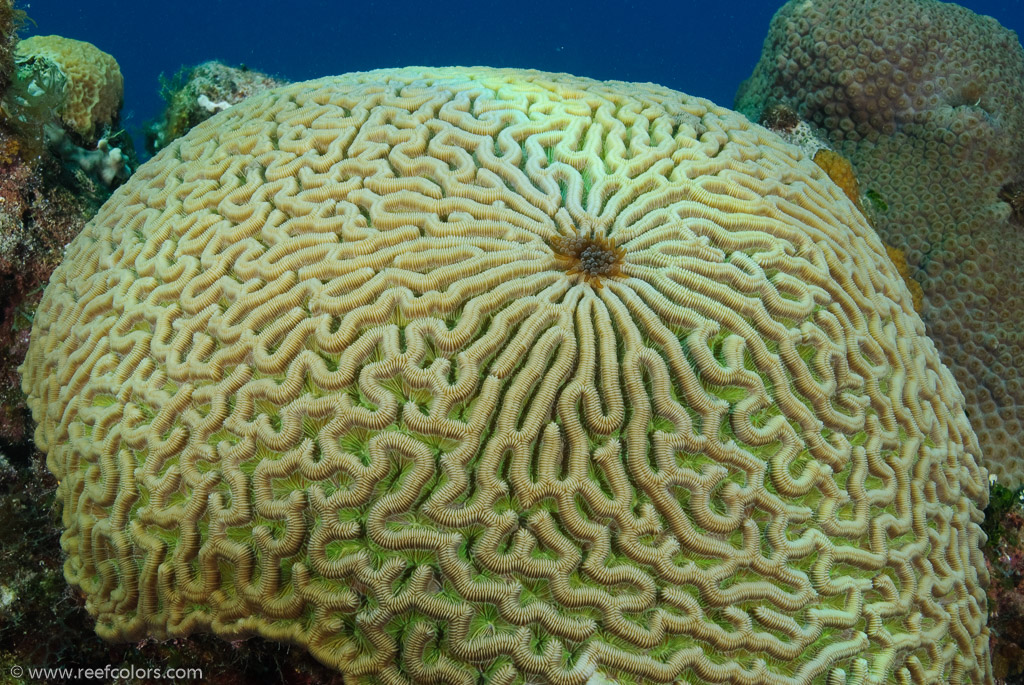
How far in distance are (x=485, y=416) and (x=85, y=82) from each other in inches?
272

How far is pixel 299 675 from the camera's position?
268 centimetres

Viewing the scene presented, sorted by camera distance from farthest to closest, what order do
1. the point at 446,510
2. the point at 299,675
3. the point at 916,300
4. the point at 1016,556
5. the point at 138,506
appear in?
1. the point at 916,300
2. the point at 1016,556
3. the point at 138,506
4. the point at 299,675
5. the point at 446,510

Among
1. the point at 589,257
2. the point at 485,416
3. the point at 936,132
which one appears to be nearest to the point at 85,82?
the point at 589,257

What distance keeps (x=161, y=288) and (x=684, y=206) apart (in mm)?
2867

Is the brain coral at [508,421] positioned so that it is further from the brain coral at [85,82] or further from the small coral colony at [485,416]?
the brain coral at [85,82]

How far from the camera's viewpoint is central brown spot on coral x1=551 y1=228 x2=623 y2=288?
3.03m

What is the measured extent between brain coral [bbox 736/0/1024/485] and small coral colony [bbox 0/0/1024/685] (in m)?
3.19

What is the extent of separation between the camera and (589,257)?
3.03 meters

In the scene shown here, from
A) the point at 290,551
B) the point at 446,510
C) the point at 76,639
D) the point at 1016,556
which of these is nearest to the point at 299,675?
the point at 290,551

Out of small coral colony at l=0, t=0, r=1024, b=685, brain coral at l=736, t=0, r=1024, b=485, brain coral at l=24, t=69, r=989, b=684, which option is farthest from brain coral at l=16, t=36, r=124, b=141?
brain coral at l=736, t=0, r=1024, b=485

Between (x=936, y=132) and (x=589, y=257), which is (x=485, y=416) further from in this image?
(x=936, y=132)

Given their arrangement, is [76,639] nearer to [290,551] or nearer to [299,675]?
[299,675]

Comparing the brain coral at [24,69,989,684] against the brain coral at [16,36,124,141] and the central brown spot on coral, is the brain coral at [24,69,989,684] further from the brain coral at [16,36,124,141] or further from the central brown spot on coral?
A: the brain coral at [16,36,124,141]

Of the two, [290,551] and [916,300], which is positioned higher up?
[916,300]
